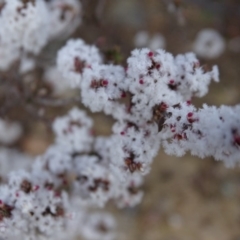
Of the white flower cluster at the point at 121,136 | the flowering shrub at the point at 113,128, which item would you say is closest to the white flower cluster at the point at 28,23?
the flowering shrub at the point at 113,128

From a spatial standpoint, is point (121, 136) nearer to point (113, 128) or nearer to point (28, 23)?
point (113, 128)

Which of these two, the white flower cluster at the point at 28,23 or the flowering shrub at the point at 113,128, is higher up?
the white flower cluster at the point at 28,23

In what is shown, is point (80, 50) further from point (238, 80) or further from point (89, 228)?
point (238, 80)

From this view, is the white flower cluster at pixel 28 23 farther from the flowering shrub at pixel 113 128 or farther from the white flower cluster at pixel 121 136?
the white flower cluster at pixel 121 136

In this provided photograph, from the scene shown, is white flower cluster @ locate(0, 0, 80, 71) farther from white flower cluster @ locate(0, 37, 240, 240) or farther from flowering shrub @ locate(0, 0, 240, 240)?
white flower cluster @ locate(0, 37, 240, 240)

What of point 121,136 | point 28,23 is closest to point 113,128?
point 121,136

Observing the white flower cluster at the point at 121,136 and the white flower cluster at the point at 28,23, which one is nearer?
the white flower cluster at the point at 121,136

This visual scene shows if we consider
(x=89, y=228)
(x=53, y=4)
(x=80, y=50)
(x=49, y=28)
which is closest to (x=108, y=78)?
(x=80, y=50)
